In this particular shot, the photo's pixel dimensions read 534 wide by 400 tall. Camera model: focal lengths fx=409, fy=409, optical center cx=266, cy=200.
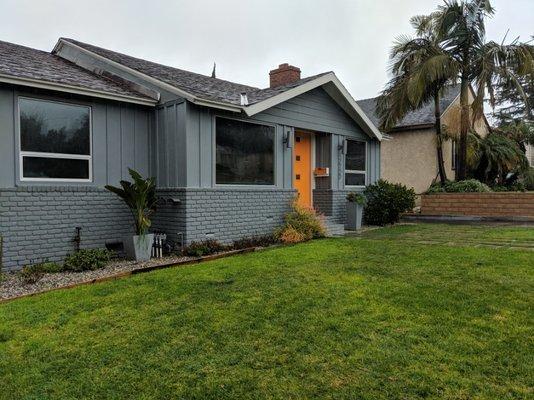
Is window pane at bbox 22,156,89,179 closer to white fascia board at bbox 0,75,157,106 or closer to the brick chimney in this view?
white fascia board at bbox 0,75,157,106

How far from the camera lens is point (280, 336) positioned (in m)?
3.67

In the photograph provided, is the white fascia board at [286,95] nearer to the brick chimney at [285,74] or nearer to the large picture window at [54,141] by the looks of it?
the brick chimney at [285,74]

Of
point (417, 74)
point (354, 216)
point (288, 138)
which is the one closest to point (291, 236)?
point (288, 138)

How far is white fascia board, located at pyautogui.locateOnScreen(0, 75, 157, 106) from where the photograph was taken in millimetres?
6815

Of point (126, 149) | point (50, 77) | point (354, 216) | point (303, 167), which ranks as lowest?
point (354, 216)

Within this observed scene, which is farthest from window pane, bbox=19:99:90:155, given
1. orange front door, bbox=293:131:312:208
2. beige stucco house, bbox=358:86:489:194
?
beige stucco house, bbox=358:86:489:194

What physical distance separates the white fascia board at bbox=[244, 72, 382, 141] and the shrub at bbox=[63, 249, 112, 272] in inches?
168

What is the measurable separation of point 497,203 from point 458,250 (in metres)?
7.78

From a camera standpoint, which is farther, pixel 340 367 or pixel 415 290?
pixel 415 290

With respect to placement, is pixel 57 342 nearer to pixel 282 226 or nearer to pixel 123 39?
pixel 282 226

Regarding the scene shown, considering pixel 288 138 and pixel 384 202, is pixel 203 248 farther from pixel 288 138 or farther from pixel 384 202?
pixel 384 202

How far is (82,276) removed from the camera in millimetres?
6523

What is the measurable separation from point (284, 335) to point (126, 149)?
6.30 meters

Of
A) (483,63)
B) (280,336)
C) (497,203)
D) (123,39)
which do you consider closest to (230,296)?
(280,336)
